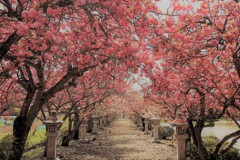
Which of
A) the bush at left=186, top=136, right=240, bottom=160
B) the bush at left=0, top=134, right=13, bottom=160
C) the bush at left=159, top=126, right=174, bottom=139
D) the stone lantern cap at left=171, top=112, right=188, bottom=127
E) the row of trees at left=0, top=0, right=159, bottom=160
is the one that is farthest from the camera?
the bush at left=159, top=126, right=174, bottom=139

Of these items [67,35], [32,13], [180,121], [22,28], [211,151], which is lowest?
[211,151]

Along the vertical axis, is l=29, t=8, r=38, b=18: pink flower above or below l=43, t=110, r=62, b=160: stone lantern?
above

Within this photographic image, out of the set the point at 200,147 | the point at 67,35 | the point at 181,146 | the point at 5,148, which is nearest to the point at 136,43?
the point at 67,35

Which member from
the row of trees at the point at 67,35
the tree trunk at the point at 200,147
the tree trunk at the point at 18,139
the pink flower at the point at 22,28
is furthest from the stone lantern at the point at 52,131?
the pink flower at the point at 22,28

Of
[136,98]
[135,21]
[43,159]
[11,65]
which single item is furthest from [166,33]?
[136,98]

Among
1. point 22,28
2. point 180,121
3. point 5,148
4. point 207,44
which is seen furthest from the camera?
point 5,148

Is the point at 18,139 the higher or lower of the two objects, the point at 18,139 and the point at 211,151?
the higher

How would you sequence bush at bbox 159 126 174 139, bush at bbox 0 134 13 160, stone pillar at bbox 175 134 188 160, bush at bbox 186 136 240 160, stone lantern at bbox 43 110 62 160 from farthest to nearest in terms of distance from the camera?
bush at bbox 159 126 174 139, bush at bbox 0 134 13 160, stone pillar at bbox 175 134 188 160, stone lantern at bbox 43 110 62 160, bush at bbox 186 136 240 160

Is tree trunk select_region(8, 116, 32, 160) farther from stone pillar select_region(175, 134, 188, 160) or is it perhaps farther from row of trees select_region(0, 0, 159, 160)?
stone pillar select_region(175, 134, 188, 160)

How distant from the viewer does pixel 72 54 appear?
8.69 meters

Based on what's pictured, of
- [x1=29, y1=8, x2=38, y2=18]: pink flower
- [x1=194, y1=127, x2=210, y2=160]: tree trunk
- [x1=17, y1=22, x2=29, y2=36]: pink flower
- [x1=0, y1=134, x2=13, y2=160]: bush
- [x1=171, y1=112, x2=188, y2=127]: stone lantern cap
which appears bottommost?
[x1=0, y1=134, x2=13, y2=160]: bush

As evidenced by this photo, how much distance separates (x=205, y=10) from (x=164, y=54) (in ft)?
5.46

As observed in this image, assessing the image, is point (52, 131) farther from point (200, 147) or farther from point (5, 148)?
Answer: point (200, 147)

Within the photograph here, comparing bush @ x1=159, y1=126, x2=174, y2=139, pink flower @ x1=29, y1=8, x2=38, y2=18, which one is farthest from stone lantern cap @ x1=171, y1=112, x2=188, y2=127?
bush @ x1=159, y1=126, x2=174, y2=139
